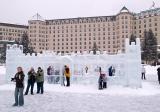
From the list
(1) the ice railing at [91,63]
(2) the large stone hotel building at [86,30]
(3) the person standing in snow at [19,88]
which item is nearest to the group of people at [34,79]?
(3) the person standing in snow at [19,88]

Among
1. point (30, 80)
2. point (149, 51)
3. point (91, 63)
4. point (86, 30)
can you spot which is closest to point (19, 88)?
point (30, 80)

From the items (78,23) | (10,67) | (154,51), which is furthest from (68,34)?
(10,67)

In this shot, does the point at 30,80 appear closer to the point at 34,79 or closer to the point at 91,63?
the point at 34,79

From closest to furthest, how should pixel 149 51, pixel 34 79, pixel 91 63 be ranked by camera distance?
1. pixel 34 79
2. pixel 91 63
3. pixel 149 51

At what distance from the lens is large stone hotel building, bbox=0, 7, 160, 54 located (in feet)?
449

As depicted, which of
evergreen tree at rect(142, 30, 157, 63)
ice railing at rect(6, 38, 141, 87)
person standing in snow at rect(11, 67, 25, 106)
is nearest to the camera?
person standing in snow at rect(11, 67, 25, 106)

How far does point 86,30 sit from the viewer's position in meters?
148

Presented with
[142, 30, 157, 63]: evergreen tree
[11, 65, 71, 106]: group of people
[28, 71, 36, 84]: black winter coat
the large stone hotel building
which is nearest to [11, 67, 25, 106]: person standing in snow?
[11, 65, 71, 106]: group of people

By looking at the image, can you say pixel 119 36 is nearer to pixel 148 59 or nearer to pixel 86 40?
pixel 86 40

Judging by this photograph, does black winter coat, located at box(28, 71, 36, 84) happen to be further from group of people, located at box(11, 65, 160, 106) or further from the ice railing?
the ice railing

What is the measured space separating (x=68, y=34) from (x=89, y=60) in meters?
126

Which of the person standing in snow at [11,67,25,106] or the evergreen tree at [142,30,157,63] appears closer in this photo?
the person standing in snow at [11,67,25,106]

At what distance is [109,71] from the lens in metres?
24.7

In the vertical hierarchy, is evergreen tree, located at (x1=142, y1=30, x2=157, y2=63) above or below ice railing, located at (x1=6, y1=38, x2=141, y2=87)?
above
